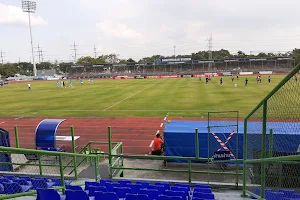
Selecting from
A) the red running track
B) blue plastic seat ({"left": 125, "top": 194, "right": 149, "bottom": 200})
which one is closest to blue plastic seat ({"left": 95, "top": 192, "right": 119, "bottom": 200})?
blue plastic seat ({"left": 125, "top": 194, "right": 149, "bottom": 200})

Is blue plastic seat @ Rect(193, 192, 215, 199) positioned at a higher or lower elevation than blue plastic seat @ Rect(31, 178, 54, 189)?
higher

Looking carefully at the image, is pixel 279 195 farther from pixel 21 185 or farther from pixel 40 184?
pixel 21 185

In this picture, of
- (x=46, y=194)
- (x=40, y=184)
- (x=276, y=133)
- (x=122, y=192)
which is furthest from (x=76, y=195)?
(x=276, y=133)

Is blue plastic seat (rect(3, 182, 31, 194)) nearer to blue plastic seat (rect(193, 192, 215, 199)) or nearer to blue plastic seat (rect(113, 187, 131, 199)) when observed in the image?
blue plastic seat (rect(113, 187, 131, 199))

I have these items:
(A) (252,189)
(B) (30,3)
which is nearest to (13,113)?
(A) (252,189)

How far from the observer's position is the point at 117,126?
20703 mm

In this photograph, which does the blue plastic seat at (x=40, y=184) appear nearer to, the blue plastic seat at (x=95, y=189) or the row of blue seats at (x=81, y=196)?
the blue plastic seat at (x=95, y=189)

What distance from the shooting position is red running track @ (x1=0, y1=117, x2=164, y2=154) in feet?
53.9

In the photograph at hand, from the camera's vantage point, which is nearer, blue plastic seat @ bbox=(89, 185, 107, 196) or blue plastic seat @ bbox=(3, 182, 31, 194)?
blue plastic seat @ bbox=(89, 185, 107, 196)

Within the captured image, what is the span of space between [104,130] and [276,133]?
14843 mm

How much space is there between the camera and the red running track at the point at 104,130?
53.9ft

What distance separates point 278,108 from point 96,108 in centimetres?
2500

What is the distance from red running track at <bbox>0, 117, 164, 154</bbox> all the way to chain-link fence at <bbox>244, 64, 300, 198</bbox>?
8467mm

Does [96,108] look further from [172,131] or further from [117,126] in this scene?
[172,131]
